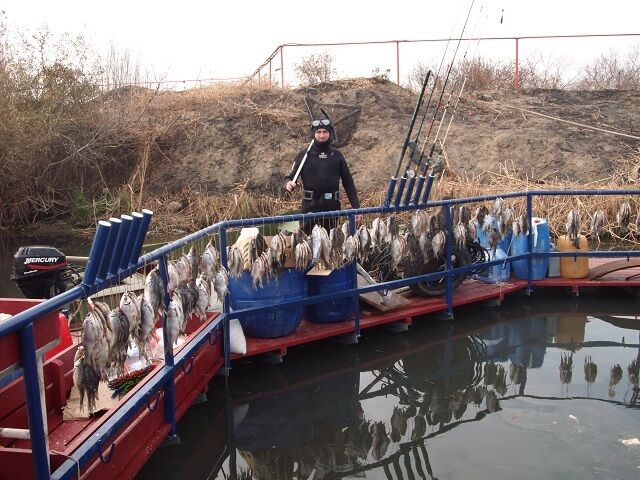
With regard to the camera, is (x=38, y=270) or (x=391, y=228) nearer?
(x=38, y=270)

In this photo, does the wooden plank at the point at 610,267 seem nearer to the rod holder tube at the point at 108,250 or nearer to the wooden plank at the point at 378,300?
the wooden plank at the point at 378,300

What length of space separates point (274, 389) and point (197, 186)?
15004 millimetres

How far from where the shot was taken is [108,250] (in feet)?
12.2

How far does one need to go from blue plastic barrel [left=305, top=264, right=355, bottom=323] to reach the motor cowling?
2.52 m

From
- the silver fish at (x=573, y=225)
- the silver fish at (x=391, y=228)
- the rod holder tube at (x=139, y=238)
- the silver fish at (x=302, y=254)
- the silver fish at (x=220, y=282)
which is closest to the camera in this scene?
the rod holder tube at (x=139, y=238)

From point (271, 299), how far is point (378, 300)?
171cm

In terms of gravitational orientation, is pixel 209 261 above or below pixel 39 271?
above

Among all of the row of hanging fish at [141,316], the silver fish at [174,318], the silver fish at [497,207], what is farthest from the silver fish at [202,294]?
the silver fish at [497,207]

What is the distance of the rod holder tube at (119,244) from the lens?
3.78 m

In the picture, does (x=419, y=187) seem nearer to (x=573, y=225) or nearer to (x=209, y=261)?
(x=573, y=225)

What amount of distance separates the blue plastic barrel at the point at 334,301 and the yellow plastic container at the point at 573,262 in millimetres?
3568

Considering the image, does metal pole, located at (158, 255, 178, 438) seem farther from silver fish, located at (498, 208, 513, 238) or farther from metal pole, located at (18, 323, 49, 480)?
silver fish, located at (498, 208, 513, 238)

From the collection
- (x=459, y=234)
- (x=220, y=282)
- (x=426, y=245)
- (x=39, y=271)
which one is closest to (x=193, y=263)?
(x=220, y=282)

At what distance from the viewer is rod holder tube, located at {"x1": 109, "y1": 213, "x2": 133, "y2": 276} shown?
3.78m
